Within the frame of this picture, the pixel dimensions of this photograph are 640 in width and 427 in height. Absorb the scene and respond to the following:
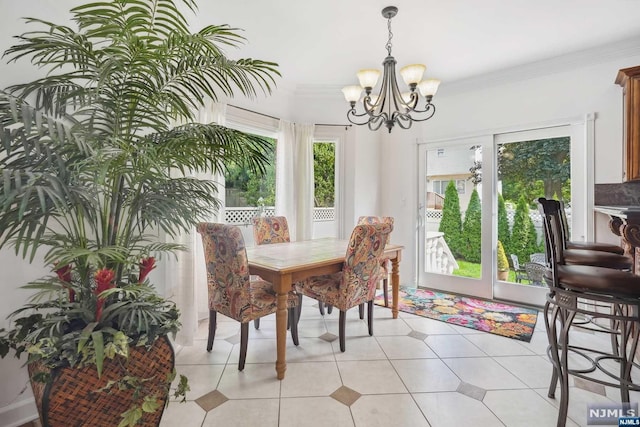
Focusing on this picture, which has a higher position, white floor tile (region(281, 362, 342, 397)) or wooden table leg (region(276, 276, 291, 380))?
wooden table leg (region(276, 276, 291, 380))

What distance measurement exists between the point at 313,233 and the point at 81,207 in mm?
3086

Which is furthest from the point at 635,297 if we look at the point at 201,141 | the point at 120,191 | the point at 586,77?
the point at 586,77

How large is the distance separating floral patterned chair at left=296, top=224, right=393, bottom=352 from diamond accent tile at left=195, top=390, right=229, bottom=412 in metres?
0.94

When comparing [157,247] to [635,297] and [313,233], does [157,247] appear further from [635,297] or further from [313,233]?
[313,233]

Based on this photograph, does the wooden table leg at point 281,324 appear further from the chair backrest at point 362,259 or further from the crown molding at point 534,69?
the crown molding at point 534,69

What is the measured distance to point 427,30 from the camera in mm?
2555

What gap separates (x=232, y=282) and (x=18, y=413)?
4.02 ft

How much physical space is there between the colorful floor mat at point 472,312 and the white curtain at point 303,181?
1.30m

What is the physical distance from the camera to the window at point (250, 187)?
3.47 meters

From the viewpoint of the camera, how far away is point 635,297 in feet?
4.30

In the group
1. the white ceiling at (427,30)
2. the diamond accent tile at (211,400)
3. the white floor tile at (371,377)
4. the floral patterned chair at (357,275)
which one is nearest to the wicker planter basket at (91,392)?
the diamond accent tile at (211,400)

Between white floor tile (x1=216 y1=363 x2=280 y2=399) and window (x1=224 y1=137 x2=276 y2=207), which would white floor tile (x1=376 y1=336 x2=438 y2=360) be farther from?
window (x1=224 y1=137 x2=276 y2=207)

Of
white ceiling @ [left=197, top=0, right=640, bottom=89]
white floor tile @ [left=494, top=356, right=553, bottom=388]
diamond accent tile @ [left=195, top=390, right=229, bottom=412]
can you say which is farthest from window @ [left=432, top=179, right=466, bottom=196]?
diamond accent tile @ [left=195, top=390, right=229, bottom=412]

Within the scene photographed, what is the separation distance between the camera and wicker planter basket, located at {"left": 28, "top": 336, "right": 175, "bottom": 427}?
1.09m
